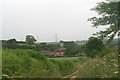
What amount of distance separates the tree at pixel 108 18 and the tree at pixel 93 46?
399 millimetres

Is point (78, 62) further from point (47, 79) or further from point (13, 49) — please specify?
point (13, 49)

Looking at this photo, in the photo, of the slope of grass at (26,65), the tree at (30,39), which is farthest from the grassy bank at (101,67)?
the tree at (30,39)

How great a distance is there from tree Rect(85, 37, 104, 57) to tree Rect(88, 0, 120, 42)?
0.40m

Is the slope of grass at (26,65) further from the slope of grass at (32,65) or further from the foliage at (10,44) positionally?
the foliage at (10,44)

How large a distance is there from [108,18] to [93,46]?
1.04 meters

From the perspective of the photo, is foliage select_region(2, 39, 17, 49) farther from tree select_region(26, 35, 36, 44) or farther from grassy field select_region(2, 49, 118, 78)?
tree select_region(26, 35, 36, 44)

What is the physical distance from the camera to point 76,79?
503cm

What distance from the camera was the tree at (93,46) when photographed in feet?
19.3

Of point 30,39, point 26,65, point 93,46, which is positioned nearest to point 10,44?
point 30,39

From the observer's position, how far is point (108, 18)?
22.1 ft

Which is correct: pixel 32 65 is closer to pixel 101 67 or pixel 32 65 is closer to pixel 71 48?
pixel 71 48

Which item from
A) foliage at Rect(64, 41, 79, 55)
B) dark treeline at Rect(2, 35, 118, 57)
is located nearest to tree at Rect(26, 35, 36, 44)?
dark treeline at Rect(2, 35, 118, 57)

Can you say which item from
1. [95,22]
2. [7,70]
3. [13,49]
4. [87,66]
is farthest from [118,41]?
[7,70]

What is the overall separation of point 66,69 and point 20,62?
98cm
